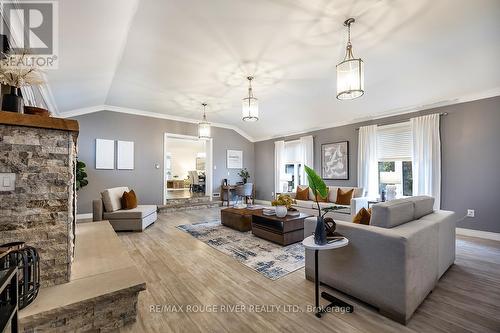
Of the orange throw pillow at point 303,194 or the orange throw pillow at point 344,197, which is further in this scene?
the orange throw pillow at point 303,194

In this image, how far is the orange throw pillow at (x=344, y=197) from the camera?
498 cm

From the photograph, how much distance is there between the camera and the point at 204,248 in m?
3.38

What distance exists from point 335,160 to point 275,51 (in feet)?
12.6

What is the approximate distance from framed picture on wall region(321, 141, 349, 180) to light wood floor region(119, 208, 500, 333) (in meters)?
3.03

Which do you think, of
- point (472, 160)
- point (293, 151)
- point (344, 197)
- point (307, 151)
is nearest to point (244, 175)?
point (293, 151)

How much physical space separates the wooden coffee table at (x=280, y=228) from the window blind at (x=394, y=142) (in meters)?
3.01

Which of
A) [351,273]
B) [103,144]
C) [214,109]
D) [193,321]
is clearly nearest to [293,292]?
[351,273]

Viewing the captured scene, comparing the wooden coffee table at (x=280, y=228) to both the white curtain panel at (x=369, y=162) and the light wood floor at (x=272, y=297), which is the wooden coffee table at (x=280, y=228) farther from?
the white curtain panel at (x=369, y=162)

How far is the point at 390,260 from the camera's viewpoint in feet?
5.64

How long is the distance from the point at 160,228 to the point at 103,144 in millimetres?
3098

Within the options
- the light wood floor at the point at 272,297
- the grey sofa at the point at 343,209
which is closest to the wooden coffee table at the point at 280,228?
the light wood floor at the point at 272,297

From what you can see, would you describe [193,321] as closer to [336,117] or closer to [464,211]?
[464,211]

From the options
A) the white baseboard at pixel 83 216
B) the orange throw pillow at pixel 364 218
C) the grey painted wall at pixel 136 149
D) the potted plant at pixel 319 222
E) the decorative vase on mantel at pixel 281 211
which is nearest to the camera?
the potted plant at pixel 319 222

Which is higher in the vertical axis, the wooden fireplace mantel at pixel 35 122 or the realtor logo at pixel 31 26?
the realtor logo at pixel 31 26
